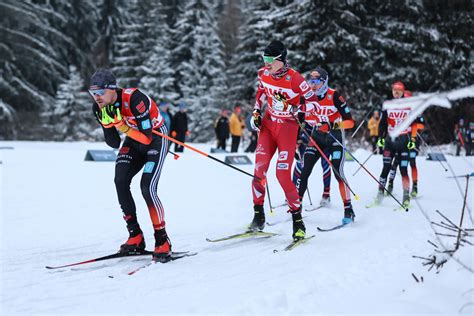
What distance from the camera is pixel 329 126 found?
7.47m

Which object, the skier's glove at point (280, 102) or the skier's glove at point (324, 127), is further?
the skier's glove at point (324, 127)

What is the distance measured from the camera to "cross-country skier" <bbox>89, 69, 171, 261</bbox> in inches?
194

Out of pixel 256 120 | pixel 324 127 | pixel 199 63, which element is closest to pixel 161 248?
pixel 256 120

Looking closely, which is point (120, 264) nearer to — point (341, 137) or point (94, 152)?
point (341, 137)

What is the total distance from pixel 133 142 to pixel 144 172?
415mm

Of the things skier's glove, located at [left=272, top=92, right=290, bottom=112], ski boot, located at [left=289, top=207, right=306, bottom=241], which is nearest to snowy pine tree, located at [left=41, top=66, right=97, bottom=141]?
skier's glove, located at [left=272, top=92, right=290, bottom=112]

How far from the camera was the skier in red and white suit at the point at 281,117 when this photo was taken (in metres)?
5.88

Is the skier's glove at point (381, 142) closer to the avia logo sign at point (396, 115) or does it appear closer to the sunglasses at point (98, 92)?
the avia logo sign at point (396, 115)

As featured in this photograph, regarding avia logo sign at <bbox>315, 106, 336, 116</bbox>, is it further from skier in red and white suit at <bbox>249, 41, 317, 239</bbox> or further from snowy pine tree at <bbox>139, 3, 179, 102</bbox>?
snowy pine tree at <bbox>139, 3, 179, 102</bbox>

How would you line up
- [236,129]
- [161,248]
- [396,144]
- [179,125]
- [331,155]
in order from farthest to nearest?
[236,129], [179,125], [396,144], [331,155], [161,248]

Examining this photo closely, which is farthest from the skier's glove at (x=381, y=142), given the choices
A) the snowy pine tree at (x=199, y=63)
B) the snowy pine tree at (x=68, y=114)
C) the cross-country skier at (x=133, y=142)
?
the snowy pine tree at (x=199, y=63)

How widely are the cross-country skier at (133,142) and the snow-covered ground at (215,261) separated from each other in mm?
339

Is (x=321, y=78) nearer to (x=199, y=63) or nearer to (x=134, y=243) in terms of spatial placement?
(x=134, y=243)

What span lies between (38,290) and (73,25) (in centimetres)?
3863
